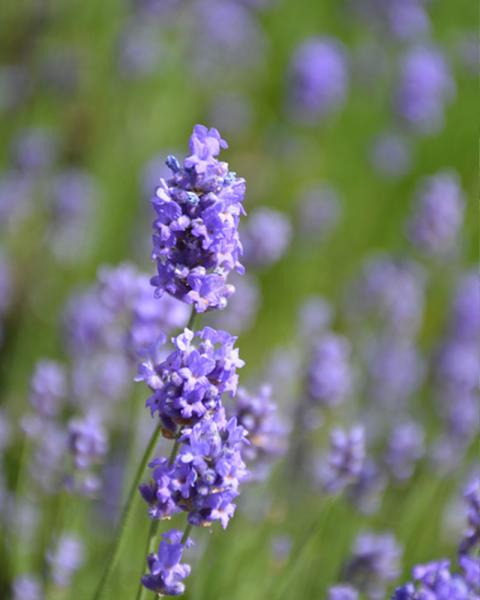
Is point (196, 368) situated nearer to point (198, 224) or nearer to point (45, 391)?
point (198, 224)

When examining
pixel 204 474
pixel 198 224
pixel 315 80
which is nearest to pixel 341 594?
pixel 204 474

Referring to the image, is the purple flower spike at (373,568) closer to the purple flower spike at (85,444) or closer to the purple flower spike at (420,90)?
the purple flower spike at (85,444)

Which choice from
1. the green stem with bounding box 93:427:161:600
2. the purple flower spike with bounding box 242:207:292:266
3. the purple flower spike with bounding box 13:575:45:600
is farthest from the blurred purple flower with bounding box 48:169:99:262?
the green stem with bounding box 93:427:161:600

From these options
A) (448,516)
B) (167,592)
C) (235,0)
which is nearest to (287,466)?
(448,516)

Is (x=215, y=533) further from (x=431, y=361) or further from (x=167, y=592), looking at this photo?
(x=431, y=361)

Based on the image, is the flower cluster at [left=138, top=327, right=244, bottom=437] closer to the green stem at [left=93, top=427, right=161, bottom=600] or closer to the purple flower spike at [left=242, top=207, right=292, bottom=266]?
the green stem at [left=93, top=427, right=161, bottom=600]

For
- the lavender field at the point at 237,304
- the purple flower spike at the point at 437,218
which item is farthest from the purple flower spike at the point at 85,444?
the purple flower spike at the point at 437,218
